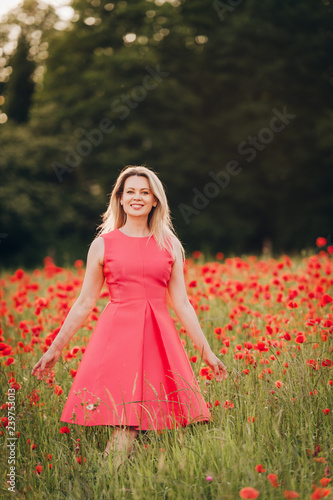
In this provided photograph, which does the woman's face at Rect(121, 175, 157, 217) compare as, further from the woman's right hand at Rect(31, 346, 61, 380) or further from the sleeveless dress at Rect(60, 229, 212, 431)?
the woman's right hand at Rect(31, 346, 61, 380)

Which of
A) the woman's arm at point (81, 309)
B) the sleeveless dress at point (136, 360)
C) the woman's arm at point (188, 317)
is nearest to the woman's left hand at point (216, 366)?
the woman's arm at point (188, 317)

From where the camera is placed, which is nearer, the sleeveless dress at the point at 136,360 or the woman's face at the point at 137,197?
the sleeveless dress at the point at 136,360

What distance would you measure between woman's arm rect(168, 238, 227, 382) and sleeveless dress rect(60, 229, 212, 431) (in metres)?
0.08

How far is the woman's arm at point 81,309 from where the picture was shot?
288 centimetres

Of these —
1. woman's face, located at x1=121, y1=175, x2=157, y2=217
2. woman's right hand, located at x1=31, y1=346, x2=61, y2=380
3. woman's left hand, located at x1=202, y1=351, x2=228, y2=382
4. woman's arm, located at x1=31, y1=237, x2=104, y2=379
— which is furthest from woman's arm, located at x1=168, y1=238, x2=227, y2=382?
woman's right hand, located at x1=31, y1=346, x2=61, y2=380

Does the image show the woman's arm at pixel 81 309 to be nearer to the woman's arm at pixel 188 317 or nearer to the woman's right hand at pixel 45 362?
the woman's right hand at pixel 45 362

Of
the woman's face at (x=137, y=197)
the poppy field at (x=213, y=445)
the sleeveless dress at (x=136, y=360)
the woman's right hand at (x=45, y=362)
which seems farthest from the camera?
the woman's face at (x=137, y=197)

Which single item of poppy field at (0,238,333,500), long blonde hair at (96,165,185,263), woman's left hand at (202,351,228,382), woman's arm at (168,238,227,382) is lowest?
poppy field at (0,238,333,500)

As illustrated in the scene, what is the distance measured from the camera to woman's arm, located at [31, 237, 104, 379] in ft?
9.45

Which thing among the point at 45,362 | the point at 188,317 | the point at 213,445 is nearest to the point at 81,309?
the point at 45,362

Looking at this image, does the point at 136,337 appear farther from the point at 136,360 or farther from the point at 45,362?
the point at 45,362

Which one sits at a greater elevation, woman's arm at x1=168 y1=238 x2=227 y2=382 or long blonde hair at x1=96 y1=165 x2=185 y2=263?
long blonde hair at x1=96 y1=165 x2=185 y2=263

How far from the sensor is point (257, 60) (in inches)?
764

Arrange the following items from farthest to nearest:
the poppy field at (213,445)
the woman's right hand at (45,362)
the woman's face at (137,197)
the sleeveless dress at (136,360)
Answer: the woman's face at (137,197)
the woman's right hand at (45,362)
the sleeveless dress at (136,360)
the poppy field at (213,445)
